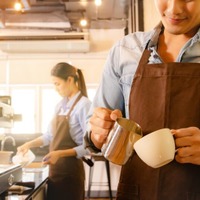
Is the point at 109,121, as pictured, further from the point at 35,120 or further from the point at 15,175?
the point at 35,120

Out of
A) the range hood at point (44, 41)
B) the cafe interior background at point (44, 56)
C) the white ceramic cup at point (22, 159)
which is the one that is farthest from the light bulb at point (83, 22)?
the white ceramic cup at point (22, 159)

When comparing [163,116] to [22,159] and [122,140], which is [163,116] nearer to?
[122,140]

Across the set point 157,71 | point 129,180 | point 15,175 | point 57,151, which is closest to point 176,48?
point 157,71

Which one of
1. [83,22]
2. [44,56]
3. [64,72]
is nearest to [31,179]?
[64,72]

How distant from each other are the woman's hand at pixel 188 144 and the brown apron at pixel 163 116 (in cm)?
9

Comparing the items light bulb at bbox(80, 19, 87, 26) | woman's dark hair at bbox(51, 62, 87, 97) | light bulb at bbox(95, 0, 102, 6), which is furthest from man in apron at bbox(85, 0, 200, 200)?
light bulb at bbox(80, 19, 87, 26)

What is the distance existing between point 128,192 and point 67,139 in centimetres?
205

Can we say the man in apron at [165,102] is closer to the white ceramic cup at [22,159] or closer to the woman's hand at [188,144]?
the woman's hand at [188,144]

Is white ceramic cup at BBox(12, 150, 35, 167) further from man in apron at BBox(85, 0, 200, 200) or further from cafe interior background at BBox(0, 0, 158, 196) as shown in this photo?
cafe interior background at BBox(0, 0, 158, 196)

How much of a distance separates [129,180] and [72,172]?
74.1 inches

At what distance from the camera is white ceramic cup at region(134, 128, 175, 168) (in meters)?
0.80

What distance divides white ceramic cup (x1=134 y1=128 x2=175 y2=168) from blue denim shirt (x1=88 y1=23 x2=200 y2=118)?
248 millimetres

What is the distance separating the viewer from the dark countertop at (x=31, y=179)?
1789 mm

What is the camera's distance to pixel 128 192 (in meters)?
0.93
